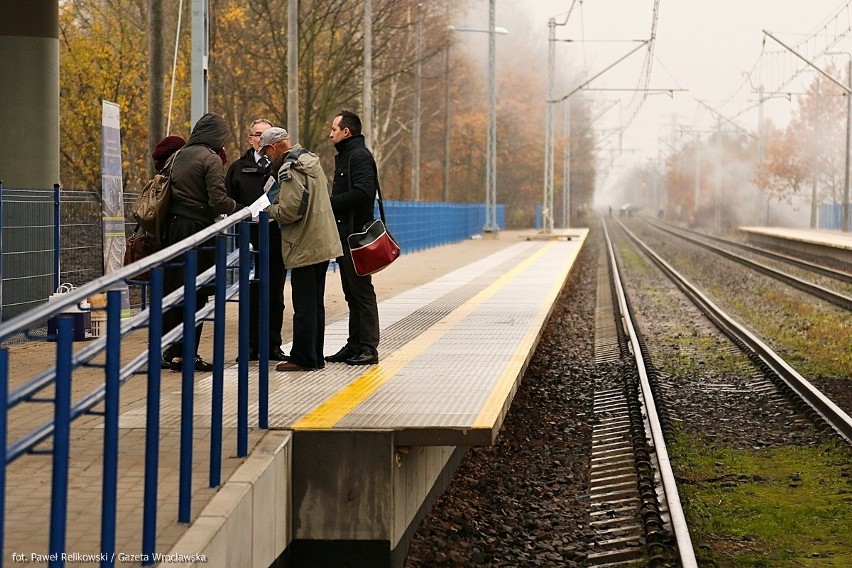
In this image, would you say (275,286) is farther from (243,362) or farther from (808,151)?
(808,151)

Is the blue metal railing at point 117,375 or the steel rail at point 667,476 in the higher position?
the blue metal railing at point 117,375

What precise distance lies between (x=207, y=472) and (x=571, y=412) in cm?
672

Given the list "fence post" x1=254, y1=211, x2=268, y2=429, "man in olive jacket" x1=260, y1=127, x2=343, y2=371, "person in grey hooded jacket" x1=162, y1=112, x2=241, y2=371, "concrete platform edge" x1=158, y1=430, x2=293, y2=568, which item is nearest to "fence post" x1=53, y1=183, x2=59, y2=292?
"person in grey hooded jacket" x1=162, y1=112, x2=241, y2=371

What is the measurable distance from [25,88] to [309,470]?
1090 centimetres

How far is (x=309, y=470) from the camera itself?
7102 mm

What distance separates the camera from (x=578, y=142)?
371 feet

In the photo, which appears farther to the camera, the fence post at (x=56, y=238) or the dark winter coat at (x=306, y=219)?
the fence post at (x=56, y=238)

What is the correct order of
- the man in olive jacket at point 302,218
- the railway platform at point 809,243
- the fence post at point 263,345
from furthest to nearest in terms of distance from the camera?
1. the railway platform at point 809,243
2. the man in olive jacket at point 302,218
3. the fence post at point 263,345

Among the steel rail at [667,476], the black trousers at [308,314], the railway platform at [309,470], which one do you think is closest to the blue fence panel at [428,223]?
the steel rail at [667,476]

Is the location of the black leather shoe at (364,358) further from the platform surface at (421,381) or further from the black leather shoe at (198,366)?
the black leather shoe at (198,366)

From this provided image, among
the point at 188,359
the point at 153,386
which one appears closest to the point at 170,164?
the point at 188,359

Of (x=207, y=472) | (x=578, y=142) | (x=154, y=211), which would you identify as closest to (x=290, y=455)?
(x=207, y=472)

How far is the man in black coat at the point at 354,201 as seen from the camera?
989 centimetres

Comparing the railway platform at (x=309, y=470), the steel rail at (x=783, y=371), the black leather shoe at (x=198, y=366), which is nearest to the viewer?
the railway platform at (x=309, y=470)
